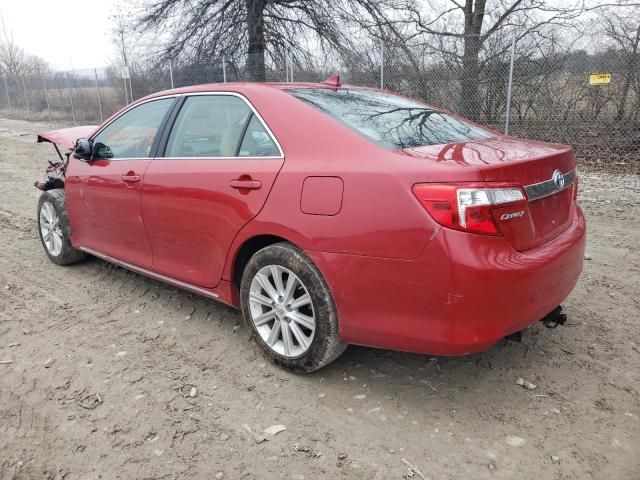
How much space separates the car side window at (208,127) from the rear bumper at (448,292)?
1.04 metres

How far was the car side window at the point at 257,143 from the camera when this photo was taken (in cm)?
295

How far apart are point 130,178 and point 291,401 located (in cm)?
202

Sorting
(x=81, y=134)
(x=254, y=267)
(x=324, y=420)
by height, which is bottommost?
(x=324, y=420)

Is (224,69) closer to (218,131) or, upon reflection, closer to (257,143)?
(218,131)

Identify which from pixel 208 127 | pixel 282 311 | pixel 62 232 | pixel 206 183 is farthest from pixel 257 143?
pixel 62 232

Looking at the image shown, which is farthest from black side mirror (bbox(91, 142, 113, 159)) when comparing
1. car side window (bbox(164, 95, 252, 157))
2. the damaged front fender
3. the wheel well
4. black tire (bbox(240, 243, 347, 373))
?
black tire (bbox(240, 243, 347, 373))

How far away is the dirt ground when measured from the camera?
7.53ft

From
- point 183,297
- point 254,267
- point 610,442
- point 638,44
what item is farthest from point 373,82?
point 610,442

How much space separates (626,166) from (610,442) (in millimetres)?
7919

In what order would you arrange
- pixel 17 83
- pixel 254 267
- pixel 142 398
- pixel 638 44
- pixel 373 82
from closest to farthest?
pixel 142 398 → pixel 254 267 → pixel 638 44 → pixel 373 82 → pixel 17 83

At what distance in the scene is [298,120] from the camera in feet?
9.45

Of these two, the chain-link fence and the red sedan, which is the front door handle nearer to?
the red sedan

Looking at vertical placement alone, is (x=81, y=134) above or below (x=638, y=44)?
below

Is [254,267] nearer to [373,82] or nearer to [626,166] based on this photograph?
[626,166]
